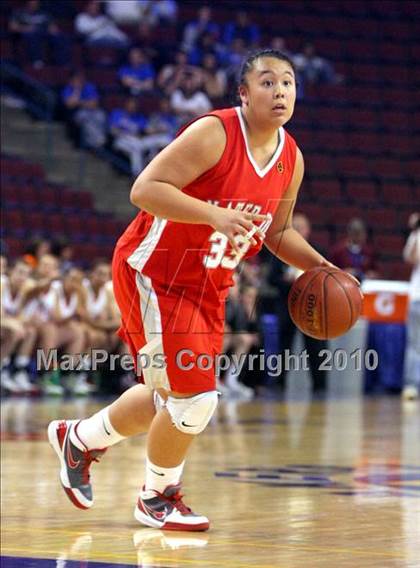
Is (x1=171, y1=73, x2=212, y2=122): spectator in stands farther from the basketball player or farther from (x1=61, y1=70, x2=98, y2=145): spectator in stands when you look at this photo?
A: the basketball player

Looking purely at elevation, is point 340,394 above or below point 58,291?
below

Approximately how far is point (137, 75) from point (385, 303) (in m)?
5.33

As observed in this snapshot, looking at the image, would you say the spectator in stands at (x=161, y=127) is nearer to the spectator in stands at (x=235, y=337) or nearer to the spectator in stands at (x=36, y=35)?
the spectator in stands at (x=36, y=35)

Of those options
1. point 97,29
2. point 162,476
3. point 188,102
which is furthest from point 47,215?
point 162,476

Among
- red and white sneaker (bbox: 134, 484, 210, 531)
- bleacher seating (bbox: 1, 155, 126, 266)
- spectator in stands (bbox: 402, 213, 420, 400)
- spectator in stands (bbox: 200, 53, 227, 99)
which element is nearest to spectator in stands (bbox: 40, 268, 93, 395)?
bleacher seating (bbox: 1, 155, 126, 266)

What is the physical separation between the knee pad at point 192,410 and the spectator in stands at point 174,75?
42.2ft

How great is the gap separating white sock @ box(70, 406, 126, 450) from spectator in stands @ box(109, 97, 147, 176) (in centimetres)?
1175

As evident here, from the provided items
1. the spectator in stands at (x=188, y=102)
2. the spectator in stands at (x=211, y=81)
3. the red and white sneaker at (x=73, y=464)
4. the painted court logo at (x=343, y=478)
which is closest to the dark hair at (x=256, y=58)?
the red and white sneaker at (x=73, y=464)

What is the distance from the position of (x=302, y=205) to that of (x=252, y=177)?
40.6 feet

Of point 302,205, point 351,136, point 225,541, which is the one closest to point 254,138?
point 225,541

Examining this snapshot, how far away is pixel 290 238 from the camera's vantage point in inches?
182

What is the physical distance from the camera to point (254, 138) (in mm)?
4352

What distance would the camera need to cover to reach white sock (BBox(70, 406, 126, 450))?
4570 mm

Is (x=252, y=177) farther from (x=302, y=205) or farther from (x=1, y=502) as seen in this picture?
(x=302, y=205)
